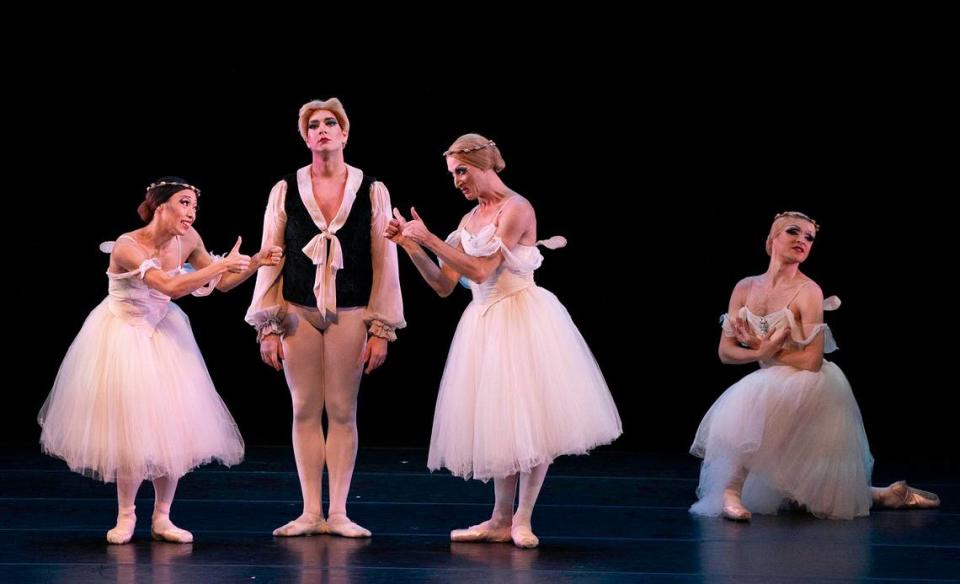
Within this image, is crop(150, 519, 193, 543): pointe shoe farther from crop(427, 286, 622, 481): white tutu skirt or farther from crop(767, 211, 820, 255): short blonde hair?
crop(767, 211, 820, 255): short blonde hair

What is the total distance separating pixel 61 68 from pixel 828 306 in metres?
3.64

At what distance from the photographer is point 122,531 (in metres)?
3.81

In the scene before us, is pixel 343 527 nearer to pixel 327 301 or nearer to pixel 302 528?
pixel 302 528

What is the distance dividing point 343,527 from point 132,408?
0.68 metres

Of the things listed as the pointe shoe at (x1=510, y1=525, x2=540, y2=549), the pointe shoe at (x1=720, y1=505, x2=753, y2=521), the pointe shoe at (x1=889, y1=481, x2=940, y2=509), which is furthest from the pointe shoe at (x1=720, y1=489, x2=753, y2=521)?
the pointe shoe at (x1=510, y1=525, x2=540, y2=549)

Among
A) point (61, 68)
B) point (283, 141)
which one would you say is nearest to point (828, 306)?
point (283, 141)

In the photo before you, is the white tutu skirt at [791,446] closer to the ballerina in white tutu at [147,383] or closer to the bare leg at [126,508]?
the ballerina in white tutu at [147,383]

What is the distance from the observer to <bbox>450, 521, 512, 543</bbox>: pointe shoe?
12.7 ft

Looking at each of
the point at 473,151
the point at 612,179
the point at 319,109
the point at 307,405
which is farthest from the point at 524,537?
the point at 612,179

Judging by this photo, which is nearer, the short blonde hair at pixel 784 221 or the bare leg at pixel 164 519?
the bare leg at pixel 164 519

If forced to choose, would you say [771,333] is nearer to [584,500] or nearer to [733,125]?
[584,500]

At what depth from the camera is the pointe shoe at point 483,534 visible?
12.7 ft

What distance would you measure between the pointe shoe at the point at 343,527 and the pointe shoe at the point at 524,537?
0.43 m

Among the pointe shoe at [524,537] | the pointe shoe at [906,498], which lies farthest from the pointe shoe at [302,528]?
the pointe shoe at [906,498]
